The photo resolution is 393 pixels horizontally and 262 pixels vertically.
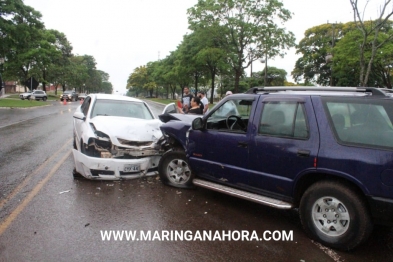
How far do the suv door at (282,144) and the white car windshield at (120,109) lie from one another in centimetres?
379

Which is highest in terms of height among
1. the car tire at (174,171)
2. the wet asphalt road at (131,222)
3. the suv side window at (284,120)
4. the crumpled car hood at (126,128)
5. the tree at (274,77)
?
the tree at (274,77)

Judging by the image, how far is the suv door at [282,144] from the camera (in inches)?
145

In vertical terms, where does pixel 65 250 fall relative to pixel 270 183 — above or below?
below

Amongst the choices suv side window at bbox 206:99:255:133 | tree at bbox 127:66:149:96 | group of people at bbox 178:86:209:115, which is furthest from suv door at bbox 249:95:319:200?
tree at bbox 127:66:149:96

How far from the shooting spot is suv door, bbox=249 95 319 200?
3.69m

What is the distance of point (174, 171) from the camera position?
5.62m

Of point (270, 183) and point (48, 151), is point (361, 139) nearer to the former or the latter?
point (270, 183)

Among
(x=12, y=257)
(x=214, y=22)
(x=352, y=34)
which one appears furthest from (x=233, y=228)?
(x=352, y=34)

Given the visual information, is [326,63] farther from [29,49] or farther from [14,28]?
[29,49]

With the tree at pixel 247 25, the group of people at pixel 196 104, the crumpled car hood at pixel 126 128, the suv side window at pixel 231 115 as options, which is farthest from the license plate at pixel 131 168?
the tree at pixel 247 25

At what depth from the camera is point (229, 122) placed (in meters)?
4.82

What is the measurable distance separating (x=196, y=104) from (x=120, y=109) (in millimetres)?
2436

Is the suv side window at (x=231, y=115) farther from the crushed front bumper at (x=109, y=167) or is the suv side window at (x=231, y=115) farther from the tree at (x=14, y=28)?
the tree at (x=14, y=28)

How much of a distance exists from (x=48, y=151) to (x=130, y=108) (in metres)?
2.76
